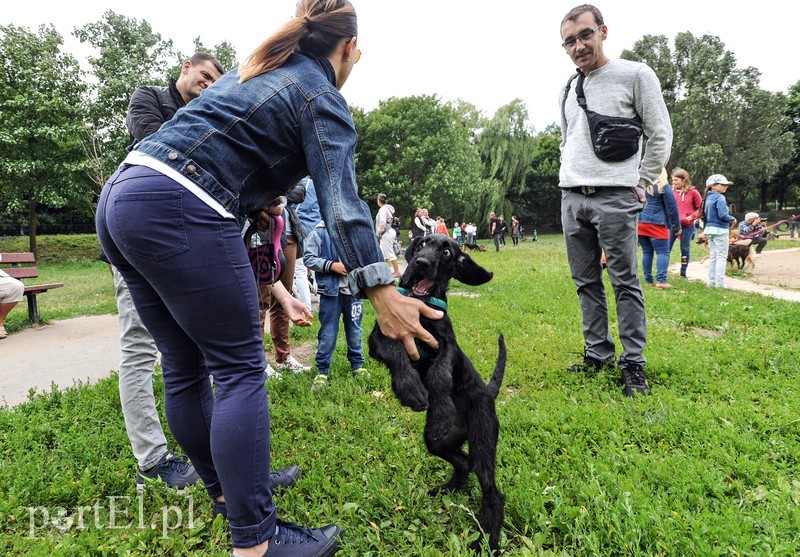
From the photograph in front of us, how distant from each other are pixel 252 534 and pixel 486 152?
39.9 meters

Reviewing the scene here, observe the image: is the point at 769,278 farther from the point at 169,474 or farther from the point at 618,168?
the point at 169,474

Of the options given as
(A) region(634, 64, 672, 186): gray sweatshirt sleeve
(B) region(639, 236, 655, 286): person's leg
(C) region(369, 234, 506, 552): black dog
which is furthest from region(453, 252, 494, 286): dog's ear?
(B) region(639, 236, 655, 286): person's leg

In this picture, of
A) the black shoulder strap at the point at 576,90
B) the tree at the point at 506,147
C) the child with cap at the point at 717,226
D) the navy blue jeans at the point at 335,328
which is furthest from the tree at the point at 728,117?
the navy blue jeans at the point at 335,328

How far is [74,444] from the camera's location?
2688 mm

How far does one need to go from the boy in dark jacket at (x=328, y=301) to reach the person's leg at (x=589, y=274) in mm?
1916

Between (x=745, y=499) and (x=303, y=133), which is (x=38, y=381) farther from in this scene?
(x=745, y=499)

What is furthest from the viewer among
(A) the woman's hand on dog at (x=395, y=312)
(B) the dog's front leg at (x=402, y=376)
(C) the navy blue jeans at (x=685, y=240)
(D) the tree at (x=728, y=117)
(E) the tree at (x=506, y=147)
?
(E) the tree at (x=506, y=147)

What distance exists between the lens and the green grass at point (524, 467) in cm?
184

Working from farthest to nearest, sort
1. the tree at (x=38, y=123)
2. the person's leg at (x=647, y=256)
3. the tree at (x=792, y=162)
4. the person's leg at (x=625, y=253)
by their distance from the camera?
the tree at (x=792, y=162) < the tree at (x=38, y=123) < the person's leg at (x=647, y=256) < the person's leg at (x=625, y=253)

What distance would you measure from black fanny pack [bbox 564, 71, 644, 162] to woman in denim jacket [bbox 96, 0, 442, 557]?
7.71ft

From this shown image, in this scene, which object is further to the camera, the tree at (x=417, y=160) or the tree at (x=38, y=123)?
the tree at (x=417, y=160)

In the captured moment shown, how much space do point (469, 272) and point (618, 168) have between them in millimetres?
1726

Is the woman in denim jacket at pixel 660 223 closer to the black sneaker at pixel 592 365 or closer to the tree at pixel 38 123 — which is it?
the black sneaker at pixel 592 365

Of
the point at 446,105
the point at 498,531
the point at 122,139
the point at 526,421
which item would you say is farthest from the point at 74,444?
the point at 446,105
